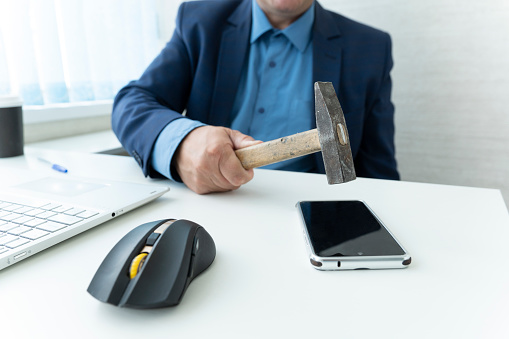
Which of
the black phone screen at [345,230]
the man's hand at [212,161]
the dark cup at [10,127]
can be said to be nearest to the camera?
the black phone screen at [345,230]

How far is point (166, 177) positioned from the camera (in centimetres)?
77

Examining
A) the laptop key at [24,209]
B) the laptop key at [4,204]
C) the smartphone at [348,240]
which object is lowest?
the smartphone at [348,240]

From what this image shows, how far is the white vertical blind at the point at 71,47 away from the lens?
4.10 feet

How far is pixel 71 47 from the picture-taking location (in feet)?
4.67

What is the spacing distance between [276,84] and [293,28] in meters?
0.18

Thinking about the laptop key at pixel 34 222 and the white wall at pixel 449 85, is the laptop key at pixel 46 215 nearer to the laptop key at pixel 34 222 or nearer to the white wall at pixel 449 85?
the laptop key at pixel 34 222

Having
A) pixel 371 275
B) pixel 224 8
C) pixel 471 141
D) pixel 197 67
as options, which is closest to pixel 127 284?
pixel 371 275

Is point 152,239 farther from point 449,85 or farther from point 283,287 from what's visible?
point 449,85

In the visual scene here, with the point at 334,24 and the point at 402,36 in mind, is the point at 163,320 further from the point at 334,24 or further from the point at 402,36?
the point at 402,36

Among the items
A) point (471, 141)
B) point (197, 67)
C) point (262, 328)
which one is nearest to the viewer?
point (262, 328)

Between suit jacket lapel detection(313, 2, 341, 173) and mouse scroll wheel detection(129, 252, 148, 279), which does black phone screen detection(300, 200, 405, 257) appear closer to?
mouse scroll wheel detection(129, 252, 148, 279)

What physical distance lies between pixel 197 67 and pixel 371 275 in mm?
898

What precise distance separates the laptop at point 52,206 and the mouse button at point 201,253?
188 mm

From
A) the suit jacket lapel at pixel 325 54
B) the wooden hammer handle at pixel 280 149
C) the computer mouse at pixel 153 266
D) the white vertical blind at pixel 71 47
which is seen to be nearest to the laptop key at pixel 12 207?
the computer mouse at pixel 153 266
